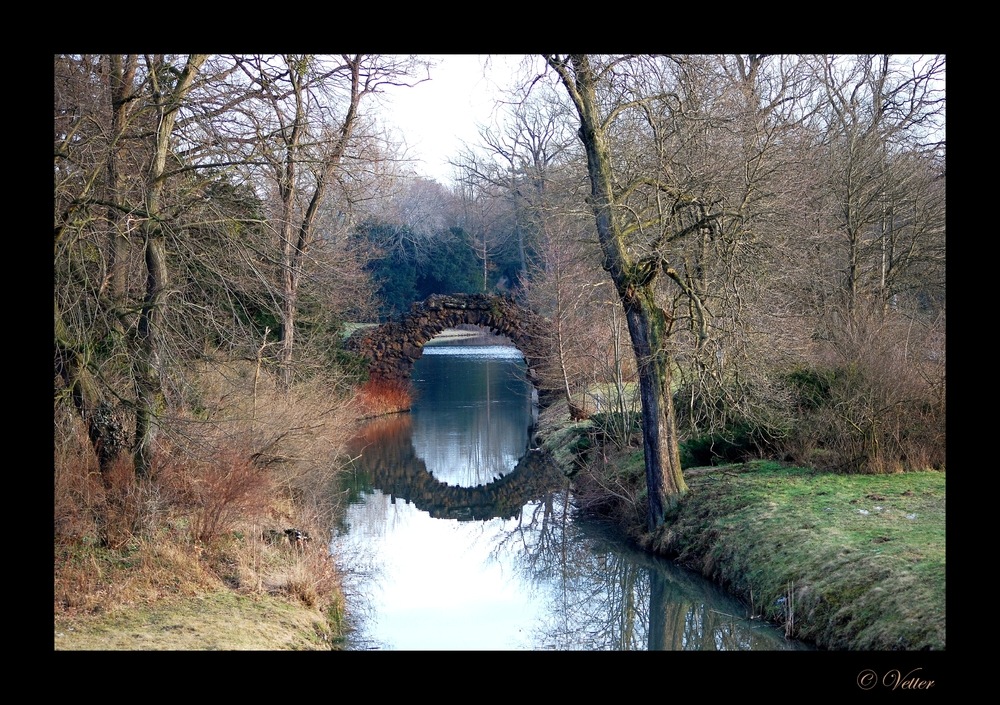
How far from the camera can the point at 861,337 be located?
12.2 m

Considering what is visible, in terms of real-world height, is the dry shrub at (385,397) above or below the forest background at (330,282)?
below

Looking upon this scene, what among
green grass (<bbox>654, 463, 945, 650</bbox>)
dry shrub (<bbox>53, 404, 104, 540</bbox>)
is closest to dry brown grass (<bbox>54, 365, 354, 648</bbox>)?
dry shrub (<bbox>53, 404, 104, 540</bbox>)

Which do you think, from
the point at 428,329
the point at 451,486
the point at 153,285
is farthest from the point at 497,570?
the point at 428,329

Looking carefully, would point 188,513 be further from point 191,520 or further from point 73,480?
point 73,480

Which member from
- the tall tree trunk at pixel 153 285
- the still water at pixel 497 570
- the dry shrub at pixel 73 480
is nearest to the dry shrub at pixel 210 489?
the tall tree trunk at pixel 153 285

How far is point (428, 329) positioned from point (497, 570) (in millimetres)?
17151

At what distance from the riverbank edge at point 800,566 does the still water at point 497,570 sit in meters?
0.28

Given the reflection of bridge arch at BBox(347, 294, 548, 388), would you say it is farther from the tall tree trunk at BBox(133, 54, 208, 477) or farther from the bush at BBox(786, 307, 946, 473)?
the tall tree trunk at BBox(133, 54, 208, 477)

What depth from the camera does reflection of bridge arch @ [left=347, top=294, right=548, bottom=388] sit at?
27891 millimetres

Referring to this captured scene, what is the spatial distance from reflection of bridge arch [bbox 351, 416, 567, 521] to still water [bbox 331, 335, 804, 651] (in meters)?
0.04

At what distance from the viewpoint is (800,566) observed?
912 centimetres

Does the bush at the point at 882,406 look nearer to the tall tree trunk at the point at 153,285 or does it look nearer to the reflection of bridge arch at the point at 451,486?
the reflection of bridge arch at the point at 451,486

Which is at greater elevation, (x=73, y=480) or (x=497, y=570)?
(x=73, y=480)

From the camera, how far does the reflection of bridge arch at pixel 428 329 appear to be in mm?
27891
